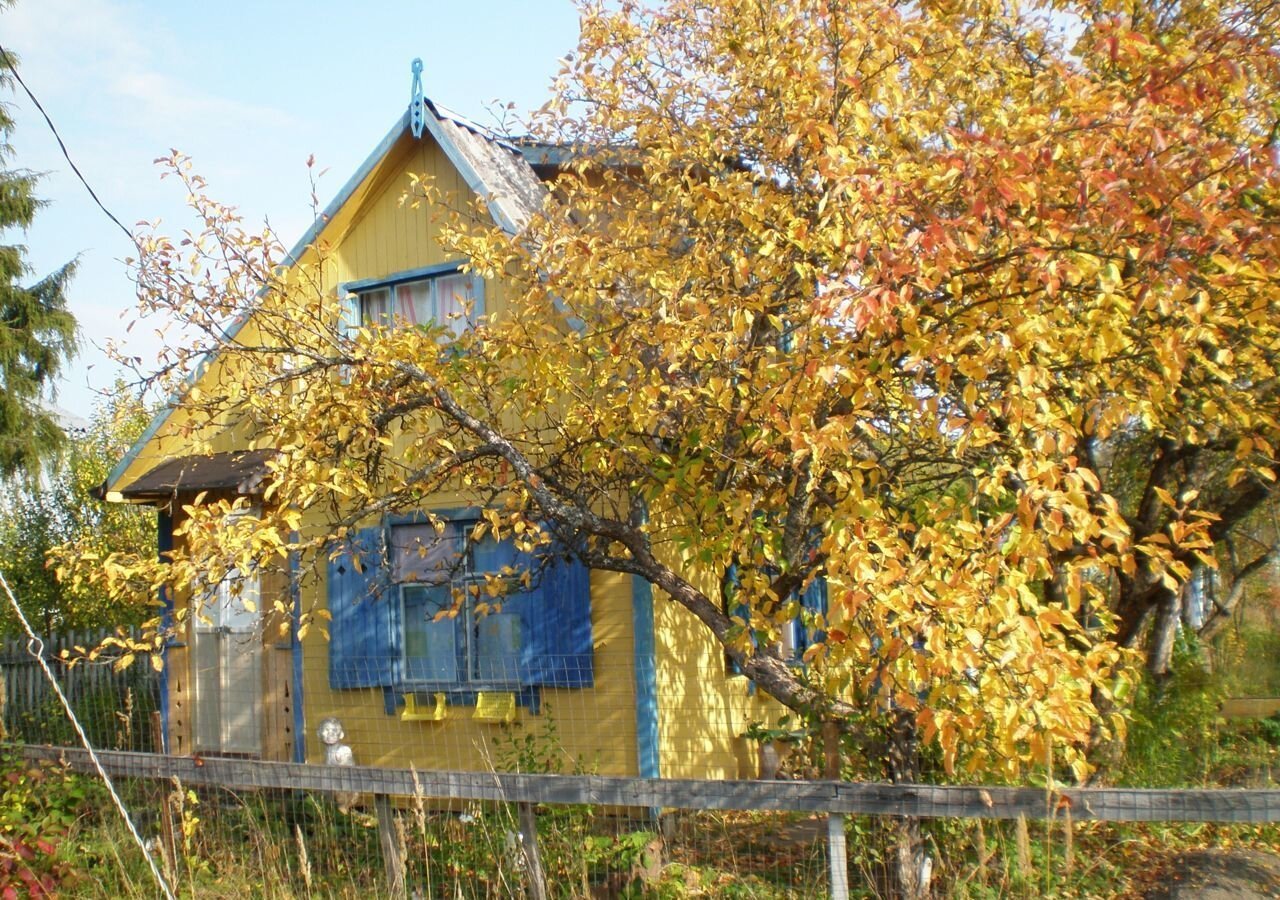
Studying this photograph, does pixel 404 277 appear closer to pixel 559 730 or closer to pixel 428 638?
pixel 428 638

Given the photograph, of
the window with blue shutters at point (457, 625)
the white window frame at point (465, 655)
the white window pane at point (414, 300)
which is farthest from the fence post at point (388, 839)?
the white window pane at point (414, 300)

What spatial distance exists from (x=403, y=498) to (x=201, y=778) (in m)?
1.85

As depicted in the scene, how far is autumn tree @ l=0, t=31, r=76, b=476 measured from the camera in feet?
53.7

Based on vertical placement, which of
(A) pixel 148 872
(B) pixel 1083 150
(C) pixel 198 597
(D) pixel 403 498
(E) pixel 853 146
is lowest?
(A) pixel 148 872

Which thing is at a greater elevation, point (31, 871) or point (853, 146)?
point (853, 146)

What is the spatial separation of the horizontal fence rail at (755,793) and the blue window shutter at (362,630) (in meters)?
3.25

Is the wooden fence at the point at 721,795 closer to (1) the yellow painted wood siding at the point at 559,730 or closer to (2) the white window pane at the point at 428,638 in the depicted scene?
(1) the yellow painted wood siding at the point at 559,730

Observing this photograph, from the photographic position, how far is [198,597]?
579 centimetres

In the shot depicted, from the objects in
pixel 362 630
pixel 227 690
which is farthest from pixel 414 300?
pixel 227 690

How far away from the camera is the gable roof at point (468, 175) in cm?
923

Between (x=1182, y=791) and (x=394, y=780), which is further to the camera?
(x=394, y=780)

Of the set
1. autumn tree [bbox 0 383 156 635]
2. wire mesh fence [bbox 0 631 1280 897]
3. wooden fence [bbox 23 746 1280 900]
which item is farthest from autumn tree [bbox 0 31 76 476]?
wooden fence [bbox 23 746 1280 900]

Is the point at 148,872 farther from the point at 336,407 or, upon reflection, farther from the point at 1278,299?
the point at 1278,299

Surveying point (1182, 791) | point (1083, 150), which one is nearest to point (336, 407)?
point (1083, 150)
